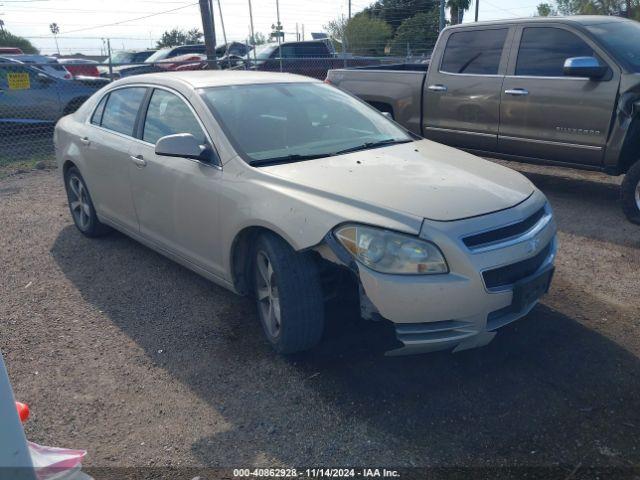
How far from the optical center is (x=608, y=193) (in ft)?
22.4

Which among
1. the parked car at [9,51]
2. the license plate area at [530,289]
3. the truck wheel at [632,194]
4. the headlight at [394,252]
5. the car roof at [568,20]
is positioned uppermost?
the parked car at [9,51]

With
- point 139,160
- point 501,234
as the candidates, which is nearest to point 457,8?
point 139,160

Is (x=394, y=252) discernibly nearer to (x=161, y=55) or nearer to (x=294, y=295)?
(x=294, y=295)

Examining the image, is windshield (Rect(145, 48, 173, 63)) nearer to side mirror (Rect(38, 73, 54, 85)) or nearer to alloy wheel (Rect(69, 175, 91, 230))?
side mirror (Rect(38, 73, 54, 85))

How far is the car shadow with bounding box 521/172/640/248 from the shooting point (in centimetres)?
543

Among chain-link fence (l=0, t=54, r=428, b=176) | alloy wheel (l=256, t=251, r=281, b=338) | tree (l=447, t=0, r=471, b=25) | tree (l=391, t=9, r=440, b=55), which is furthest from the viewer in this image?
tree (l=447, t=0, r=471, b=25)

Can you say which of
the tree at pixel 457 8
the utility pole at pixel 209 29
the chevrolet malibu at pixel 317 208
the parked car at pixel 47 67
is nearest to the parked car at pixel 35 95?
the parked car at pixel 47 67

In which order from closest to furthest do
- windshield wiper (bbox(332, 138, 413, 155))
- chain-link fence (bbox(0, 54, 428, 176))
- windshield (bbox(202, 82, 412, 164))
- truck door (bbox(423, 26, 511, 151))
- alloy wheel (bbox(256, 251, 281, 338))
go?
alloy wheel (bbox(256, 251, 281, 338)) < windshield (bbox(202, 82, 412, 164)) < windshield wiper (bbox(332, 138, 413, 155)) < truck door (bbox(423, 26, 511, 151)) < chain-link fence (bbox(0, 54, 428, 176))

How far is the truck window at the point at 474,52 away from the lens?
684 cm

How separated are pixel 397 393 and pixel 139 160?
2.59 meters

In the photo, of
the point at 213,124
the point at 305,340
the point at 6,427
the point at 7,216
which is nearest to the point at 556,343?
the point at 305,340

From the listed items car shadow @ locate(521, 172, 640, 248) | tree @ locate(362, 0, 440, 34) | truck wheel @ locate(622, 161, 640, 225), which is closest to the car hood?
car shadow @ locate(521, 172, 640, 248)

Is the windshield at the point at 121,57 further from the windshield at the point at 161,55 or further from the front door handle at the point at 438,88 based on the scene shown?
the front door handle at the point at 438,88

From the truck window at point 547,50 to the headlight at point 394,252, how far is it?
430 cm
